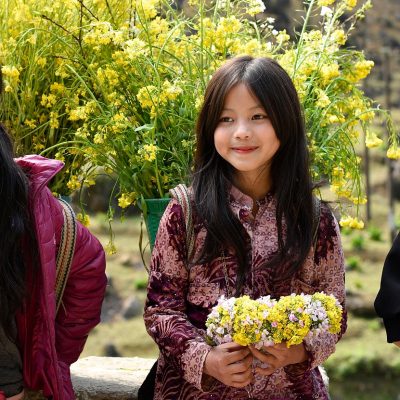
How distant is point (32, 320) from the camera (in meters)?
2.17

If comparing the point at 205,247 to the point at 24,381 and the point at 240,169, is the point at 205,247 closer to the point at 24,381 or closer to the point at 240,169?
the point at 240,169

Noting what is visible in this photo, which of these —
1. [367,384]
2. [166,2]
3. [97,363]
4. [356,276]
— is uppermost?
[166,2]

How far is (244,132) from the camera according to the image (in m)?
2.22

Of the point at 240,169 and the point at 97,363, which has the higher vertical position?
the point at 240,169

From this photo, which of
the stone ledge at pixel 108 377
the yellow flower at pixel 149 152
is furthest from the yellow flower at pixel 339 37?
the stone ledge at pixel 108 377

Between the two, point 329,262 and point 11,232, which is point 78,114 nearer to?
point 11,232

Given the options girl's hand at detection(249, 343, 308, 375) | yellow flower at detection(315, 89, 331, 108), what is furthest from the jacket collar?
yellow flower at detection(315, 89, 331, 108)

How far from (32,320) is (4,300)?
100 mm

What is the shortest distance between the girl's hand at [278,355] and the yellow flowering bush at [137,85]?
2.01 feet

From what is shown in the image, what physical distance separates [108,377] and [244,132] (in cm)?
108

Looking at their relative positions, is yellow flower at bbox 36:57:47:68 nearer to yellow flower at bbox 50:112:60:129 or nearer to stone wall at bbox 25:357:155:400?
yellow flower at bbox 50:112:60:129

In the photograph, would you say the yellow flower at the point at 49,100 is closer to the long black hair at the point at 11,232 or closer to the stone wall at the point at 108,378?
the long black hair at the point at 11,232

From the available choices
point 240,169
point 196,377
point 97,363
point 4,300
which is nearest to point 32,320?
point 4,300

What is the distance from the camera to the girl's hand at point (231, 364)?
208 cm
